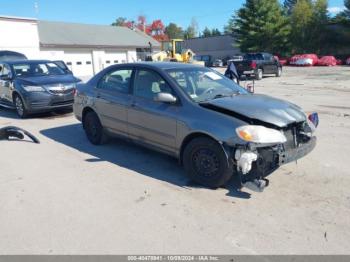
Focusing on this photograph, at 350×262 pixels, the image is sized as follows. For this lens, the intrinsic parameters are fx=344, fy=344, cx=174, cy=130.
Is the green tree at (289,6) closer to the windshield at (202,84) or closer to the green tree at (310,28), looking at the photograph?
the green tree at (310,28)

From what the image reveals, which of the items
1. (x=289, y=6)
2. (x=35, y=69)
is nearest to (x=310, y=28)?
(x=289, y=6)

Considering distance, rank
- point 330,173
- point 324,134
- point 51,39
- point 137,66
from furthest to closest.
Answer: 1. point 51,39
2. point 324,134
3. point 137,66
4. point 330,173

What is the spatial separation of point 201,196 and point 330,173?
2.00 m

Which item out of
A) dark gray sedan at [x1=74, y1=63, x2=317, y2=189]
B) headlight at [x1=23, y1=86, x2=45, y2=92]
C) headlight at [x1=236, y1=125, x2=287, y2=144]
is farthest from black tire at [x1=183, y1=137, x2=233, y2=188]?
headlight at [x1=23, y1=86, x2=45, y2=92]

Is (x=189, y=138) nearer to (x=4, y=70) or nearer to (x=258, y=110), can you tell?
(x=258, y=110)

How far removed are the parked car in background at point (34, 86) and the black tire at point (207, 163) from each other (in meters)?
6.21

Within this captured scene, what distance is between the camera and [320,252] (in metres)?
3.10

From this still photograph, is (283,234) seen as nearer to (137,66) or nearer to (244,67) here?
(137,66)

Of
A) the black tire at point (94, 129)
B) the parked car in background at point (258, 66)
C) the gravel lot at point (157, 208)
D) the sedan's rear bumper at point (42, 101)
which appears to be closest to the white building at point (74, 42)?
the parked car in background at point (258, 66)

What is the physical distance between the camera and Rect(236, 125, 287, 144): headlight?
4.04 m

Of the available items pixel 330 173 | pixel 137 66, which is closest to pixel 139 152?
pixel 137 66

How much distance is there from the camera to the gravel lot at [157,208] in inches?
130

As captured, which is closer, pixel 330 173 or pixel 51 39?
pixel 330 173

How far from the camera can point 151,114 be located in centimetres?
519
